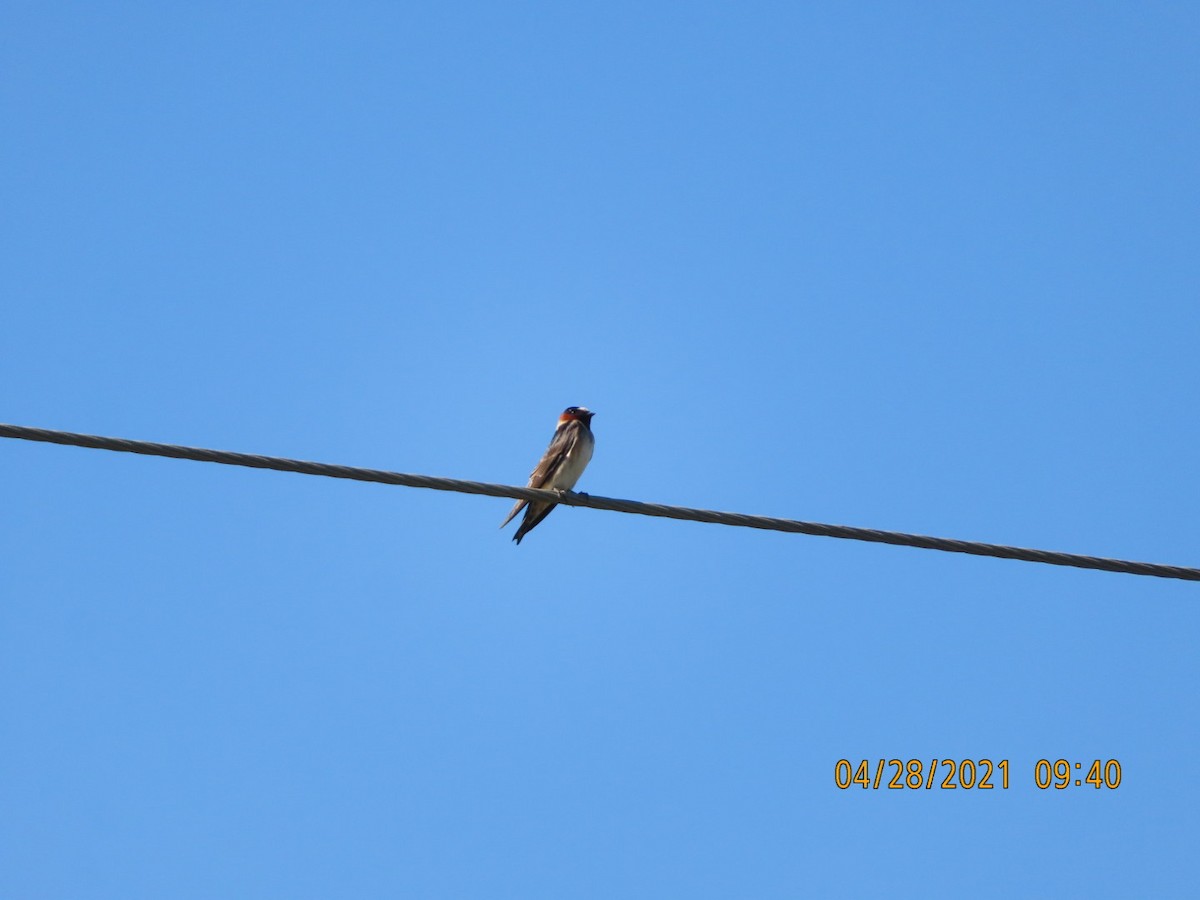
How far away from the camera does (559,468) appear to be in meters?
11.6

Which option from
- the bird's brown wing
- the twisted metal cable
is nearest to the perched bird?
the bird's brown wing

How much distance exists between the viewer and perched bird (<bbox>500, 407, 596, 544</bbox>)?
450 inches

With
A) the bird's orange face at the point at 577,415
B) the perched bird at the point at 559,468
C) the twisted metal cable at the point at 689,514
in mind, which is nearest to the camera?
the twisted metal cable at the point at 689,514

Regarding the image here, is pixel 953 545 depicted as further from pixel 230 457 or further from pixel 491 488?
pixel 230 457

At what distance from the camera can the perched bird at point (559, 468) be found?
11.4 metres

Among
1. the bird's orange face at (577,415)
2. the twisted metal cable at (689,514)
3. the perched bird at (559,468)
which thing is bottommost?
the twisted metal cable at (689,514)

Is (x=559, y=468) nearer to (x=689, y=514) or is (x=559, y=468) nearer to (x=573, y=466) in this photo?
(x=573, y=466)

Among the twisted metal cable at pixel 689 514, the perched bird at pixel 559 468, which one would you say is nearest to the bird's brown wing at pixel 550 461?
the perched bird at pixel 559 468

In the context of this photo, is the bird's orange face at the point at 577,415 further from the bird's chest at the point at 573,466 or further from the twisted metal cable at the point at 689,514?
the twisted metal cable at the point at 689,514

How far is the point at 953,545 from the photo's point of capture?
662 centimetres

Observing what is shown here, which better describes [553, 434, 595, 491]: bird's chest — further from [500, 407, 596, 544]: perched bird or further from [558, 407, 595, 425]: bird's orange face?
[558, 407, 595, 425]: bird's orange face

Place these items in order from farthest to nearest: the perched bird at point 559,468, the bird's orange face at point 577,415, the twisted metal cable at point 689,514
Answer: the bird's orange face at point 577,415 < the perched bird at point 559,468 < the twisted metal cable at point 689,514

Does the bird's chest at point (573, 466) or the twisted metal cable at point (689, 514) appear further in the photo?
the bird's chest at point (573, 466)

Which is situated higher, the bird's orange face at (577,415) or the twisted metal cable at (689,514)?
the bird's orange face at (577,415)
